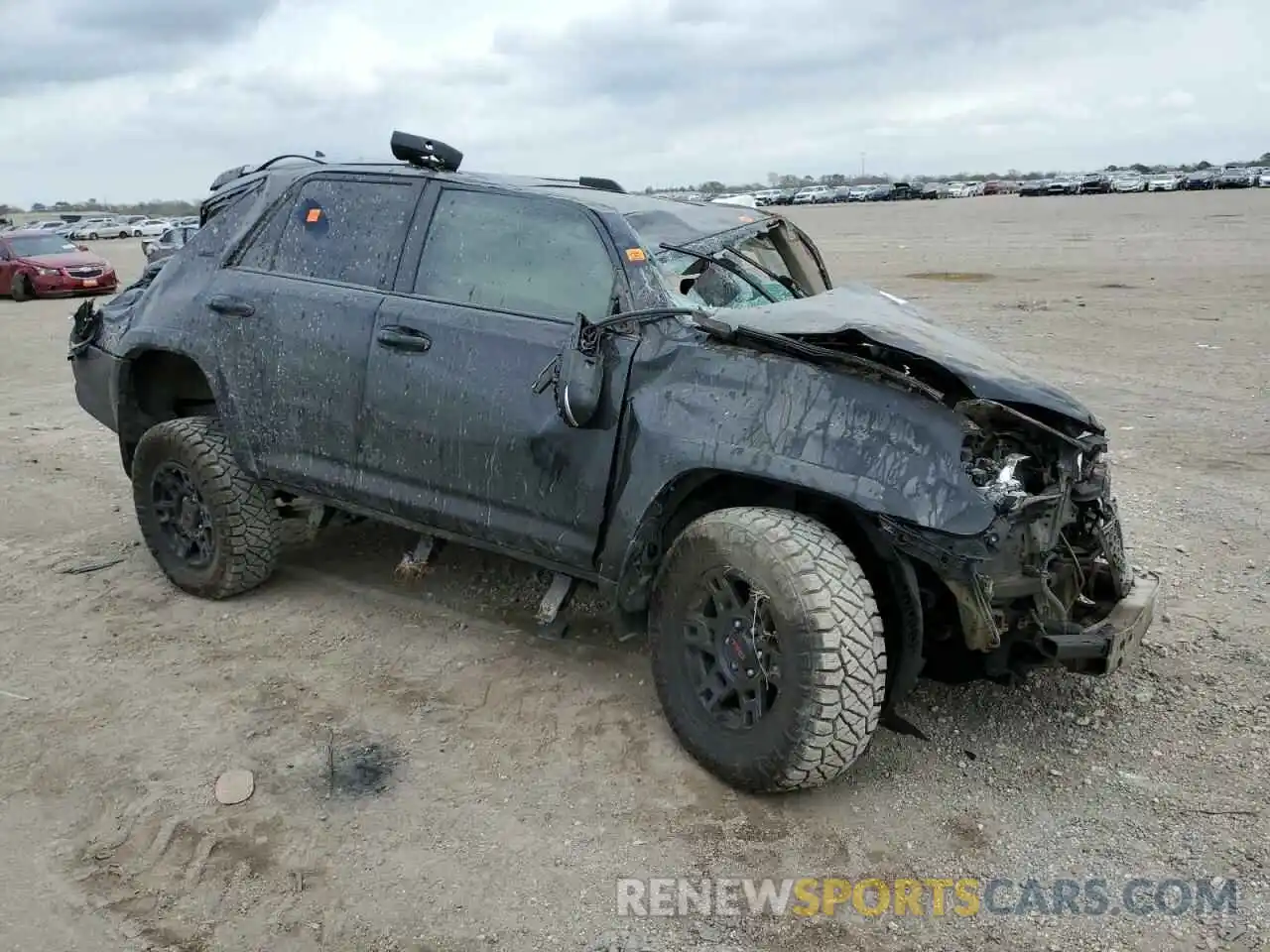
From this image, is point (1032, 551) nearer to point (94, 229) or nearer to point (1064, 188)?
point (94, 229)

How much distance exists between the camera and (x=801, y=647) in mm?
3287

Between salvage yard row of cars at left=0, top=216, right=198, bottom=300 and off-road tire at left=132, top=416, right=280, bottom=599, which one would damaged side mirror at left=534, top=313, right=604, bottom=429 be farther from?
salvage yard row of cars at left=0, top=216, right=198, bottom=300

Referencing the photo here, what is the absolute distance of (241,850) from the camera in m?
3.33

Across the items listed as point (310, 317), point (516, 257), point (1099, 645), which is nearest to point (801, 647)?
point (1099, 645)

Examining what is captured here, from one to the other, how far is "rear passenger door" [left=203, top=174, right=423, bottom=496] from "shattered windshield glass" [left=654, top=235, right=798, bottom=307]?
1.17m

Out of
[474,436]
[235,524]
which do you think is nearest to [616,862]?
[474,436]

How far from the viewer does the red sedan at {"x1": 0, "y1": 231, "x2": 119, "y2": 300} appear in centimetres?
2138

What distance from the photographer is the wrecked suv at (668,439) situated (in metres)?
3.32

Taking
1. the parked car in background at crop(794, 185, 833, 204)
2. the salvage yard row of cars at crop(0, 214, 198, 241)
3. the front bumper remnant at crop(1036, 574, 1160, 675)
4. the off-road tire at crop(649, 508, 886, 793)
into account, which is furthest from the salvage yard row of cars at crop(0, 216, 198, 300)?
the parked car in background at crop(794, 185, 833, 204)

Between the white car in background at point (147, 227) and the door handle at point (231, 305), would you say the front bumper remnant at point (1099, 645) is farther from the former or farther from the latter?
→ the white car in background at point (147, 227)

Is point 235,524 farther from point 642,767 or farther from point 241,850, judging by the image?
point 642,767

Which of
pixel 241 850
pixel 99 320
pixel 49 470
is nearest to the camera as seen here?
pixel 241 850

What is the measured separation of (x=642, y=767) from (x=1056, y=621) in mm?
1438

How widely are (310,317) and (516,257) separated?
3.27 ft
